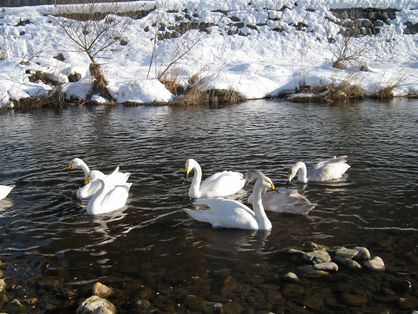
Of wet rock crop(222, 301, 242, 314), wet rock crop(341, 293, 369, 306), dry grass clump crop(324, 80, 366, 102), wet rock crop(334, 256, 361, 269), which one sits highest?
dry grass clump crop(324, 80, 366, 102)

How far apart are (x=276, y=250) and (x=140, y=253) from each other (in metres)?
2.07

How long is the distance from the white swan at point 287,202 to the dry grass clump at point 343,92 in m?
16.8

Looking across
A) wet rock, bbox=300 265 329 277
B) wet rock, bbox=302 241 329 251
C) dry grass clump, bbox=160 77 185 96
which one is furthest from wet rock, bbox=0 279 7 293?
dry grass clump, bbox=160 77 185 96

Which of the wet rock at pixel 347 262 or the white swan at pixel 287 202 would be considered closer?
the wet rock at pixel 347 262

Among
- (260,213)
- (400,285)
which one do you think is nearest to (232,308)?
(400,285)

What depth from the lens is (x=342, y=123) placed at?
690 inches

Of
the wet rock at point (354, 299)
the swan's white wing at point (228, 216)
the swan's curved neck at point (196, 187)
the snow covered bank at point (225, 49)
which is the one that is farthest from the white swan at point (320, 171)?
the snow covered bank at point (225, 49)

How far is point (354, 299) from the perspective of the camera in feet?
18.7

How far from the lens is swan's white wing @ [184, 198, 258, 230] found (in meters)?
7.93

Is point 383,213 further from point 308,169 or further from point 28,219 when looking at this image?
point 28,219

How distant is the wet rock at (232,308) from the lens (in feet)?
18.2

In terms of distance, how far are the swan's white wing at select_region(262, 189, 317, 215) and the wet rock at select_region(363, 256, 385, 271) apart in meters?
2.15

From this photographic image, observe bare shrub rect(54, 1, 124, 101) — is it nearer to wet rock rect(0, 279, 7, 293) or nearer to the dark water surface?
the dark water surface

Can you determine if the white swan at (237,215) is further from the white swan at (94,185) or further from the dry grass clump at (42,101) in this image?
the dry grass clump at (42,101)
